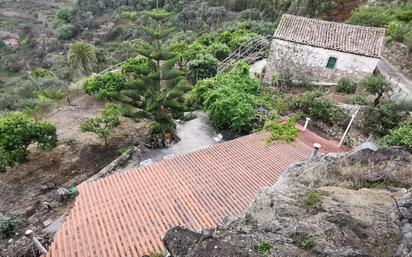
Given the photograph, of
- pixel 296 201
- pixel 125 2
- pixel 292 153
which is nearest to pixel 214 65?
pixel 292 153

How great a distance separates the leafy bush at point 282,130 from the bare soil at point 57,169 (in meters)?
6.99

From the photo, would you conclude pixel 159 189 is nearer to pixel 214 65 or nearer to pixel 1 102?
pixel 214 65

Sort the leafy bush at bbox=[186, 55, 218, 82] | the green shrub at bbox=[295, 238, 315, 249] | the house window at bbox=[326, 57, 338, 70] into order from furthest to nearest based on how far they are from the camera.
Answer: the leafy bush at bbox=[186, 55, 218, 82], the house window at bbox=[326, 57, 338, 70], the green shrub at bbox=[295, 238, 315, 249]

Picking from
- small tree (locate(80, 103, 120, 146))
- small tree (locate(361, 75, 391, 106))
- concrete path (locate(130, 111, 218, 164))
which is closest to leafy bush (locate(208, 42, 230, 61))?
concrete path (locate(130, 111, 218, 164))

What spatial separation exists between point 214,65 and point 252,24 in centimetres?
1337

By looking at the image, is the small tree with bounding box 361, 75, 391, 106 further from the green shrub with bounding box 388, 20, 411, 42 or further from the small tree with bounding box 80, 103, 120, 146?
the small tree with bounding box 80, 103, 120, 146

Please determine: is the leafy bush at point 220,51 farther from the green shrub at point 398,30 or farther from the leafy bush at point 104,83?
the green shrub at point 398,30

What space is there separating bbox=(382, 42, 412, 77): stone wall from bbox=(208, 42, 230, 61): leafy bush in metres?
11.8

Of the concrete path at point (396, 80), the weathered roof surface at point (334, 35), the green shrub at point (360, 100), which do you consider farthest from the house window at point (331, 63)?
the green shrub at point (360, 100)

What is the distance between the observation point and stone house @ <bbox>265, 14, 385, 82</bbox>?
1834 cm

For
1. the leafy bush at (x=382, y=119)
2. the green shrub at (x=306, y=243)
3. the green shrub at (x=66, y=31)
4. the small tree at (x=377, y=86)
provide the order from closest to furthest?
1. the green shrub at (x=306, y=243)
2. the leafy bush at (x=382, y=119)
3. the small tree at (x=377, y=86)
4. the green shrub at (x=66, y=31)

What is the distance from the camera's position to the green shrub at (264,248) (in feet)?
16.3

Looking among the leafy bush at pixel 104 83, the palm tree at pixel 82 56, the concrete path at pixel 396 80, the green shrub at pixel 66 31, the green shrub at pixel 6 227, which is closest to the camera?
the green shrub at pixel 6 227

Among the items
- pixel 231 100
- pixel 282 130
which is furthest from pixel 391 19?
pixel 282 130
